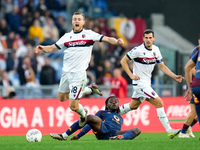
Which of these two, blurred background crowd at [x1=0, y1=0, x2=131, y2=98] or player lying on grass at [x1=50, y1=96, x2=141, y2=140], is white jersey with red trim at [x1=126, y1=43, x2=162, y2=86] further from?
blurred background crowd at [x1=0, y1=0, x2=131, y2=98]

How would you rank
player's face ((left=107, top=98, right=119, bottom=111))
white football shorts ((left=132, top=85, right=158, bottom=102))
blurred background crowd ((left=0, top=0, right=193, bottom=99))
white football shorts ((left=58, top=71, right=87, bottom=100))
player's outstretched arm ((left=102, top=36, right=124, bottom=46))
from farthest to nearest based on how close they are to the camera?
blurred background crowd ((left=0, top=0, right=193, bottom=99)), white football shorts ((left=132, top=85, right=158, bottom=102)), player's face ((left=107, top=98, right=119, bottom=111)), white football shorts ((left=58, top=71, right=87, bottom=100)), player's outstretched arm ((left=102, top=36, right=124, bottom=46))

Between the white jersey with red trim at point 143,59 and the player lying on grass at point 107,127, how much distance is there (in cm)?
131

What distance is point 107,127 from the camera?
1074cm

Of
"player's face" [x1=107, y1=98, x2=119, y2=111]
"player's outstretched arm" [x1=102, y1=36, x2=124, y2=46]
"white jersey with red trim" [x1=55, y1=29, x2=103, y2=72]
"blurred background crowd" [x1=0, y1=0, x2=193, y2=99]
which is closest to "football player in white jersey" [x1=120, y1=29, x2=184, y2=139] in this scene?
"player's face" [x1=107, y1=98, x2=119, y2=111]

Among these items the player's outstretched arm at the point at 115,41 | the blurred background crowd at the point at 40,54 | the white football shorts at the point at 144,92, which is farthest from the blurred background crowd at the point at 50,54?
the player's outstretched arm at the point at 115,41

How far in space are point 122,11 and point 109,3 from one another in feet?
2.45

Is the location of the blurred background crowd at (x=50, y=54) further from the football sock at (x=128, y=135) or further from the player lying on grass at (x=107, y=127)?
the football sock at (x=128, y=135)

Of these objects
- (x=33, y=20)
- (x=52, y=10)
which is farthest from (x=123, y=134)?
(x=52, y=10)

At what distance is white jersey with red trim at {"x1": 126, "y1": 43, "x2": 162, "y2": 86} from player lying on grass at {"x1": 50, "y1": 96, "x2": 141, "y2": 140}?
4.30 feet

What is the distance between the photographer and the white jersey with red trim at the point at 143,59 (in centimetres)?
1218

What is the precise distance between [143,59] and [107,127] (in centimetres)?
217

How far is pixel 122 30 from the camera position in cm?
2294

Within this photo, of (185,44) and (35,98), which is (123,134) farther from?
(185,44)

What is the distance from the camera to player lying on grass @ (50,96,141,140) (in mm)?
10516
